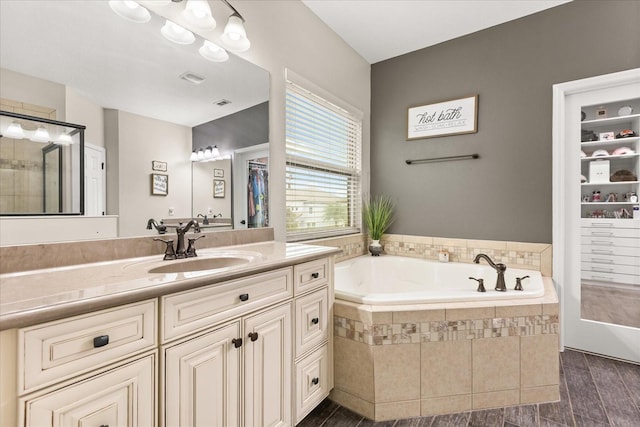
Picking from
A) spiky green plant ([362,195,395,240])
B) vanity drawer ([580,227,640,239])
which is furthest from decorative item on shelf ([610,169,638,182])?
spiky green plant ([362,195,395,240])

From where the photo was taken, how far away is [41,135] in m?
1.13

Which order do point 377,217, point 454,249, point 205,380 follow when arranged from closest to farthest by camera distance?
point 205,380, point 454,249, point 377,217

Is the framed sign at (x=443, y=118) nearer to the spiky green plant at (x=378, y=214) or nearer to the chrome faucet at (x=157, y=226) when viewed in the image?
the spiky green plant at (x=378, y=214)

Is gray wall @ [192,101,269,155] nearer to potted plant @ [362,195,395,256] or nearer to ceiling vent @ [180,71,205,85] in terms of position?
ceiling vent @ [180,71,205,85]

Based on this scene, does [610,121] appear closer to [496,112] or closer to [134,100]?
[496,112]

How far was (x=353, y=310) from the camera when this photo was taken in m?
1.70

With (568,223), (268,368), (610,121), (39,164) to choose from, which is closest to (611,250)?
(568,223)

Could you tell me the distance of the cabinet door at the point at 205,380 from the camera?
3.15ft

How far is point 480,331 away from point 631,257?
5.00ft

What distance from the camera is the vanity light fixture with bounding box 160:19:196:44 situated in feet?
4.90

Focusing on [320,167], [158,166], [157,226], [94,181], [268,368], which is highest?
[320,167]

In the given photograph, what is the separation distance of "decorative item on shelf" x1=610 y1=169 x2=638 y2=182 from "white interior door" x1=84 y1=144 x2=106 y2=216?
3.27 m

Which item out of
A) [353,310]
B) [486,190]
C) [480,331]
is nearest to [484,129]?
[486,190]

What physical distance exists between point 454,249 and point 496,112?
49.6 inches
